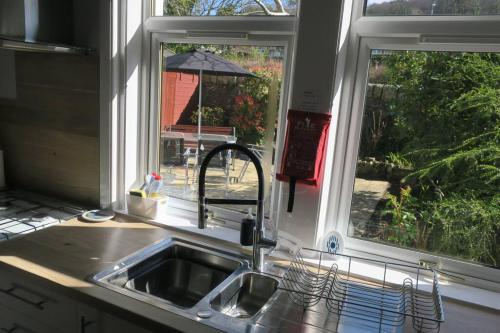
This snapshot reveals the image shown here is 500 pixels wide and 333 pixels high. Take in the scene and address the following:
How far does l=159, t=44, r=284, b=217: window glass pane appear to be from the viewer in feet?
5.62

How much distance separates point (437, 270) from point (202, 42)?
1288mm

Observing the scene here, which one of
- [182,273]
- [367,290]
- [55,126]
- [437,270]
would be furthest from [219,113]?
[437,270]

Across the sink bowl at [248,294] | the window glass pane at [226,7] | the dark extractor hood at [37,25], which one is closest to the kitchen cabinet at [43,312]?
the sink bowl at [248,294]

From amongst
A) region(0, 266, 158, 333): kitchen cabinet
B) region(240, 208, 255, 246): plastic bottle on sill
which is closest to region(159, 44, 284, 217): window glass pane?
region(240, 208, 255, 246): plastic bottle on sill

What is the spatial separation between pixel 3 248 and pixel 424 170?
1522 mm

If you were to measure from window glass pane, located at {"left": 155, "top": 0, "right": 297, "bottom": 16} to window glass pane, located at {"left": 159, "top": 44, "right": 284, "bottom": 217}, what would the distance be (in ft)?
0.44

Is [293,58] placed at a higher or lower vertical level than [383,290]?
higher

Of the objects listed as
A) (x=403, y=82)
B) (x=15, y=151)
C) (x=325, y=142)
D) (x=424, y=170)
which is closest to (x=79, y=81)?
(x=15, y=151)

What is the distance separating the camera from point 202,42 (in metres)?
1.78

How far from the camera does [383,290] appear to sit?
137 centimetres

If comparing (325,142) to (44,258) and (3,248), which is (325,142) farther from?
(3,248)

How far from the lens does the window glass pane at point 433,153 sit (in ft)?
4.49

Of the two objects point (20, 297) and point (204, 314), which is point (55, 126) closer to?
point (20, 297)

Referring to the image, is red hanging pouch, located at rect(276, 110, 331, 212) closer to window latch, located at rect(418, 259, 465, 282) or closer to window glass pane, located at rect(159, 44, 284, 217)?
window glass pane, located at rect(159, 44, 284, 217)
